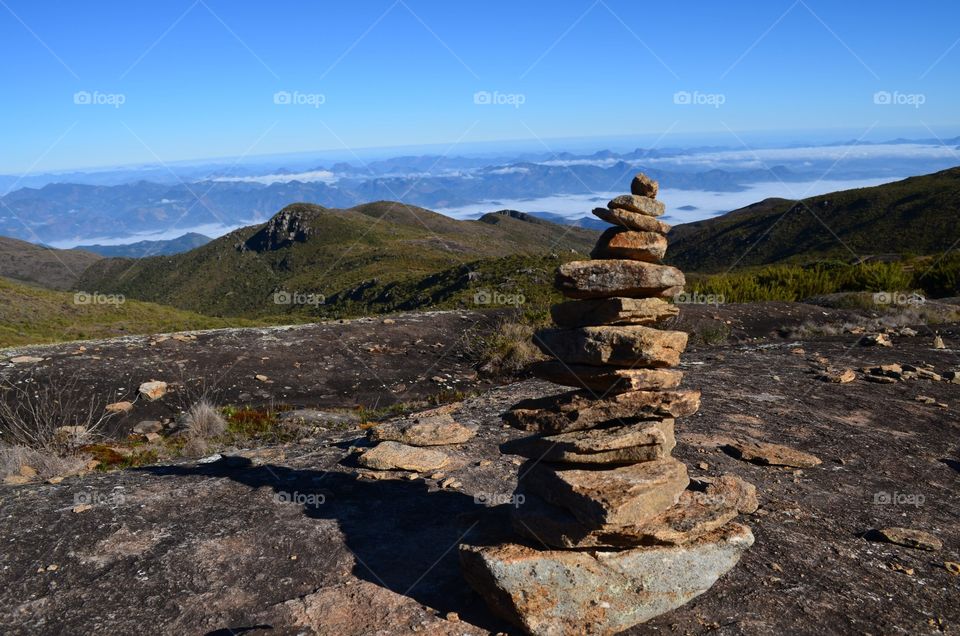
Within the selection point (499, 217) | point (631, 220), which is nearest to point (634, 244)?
point (631, 220)

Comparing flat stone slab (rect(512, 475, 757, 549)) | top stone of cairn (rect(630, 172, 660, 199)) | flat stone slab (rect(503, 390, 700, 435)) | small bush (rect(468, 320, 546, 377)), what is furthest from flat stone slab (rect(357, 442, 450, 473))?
small bush (rect(468, 320, 546, 377))

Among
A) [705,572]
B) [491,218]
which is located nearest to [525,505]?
[705,572]

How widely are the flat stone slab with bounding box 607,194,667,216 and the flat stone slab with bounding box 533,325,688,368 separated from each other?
1.25 m

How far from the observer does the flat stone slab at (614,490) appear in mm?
5109

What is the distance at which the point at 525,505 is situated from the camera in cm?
580

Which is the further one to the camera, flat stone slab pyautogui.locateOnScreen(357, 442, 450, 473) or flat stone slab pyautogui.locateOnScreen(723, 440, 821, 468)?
flat stone slab pyautogui.locateOnScreen(723, 440, 821, 468)

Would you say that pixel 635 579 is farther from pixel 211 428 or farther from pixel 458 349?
pixel 458 349

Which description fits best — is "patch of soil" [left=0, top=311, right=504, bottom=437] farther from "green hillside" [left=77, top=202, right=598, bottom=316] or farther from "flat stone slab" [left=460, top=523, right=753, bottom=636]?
"green hillside" [left=77, top=202, right=598, bottom=316]

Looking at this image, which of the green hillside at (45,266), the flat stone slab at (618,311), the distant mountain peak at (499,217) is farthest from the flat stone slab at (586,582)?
the green hillside at (45,266)

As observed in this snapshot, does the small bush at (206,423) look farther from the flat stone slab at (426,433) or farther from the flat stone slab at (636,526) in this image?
the flat stone slab at (636,526)

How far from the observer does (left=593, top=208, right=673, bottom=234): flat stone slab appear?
20.8ft

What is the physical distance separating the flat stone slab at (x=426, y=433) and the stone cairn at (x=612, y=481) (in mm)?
2684

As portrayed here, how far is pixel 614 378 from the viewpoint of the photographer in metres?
6.20

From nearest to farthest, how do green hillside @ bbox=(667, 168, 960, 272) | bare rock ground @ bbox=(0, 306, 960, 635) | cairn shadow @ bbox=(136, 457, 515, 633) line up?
1. bare rock ground @ bbox=(0, 306, 960, 635)
2. cairn shadow @ bbox=(136, 457, 515, 633)
3. green hillside @ bbox=(667, 168, 960, 272)
